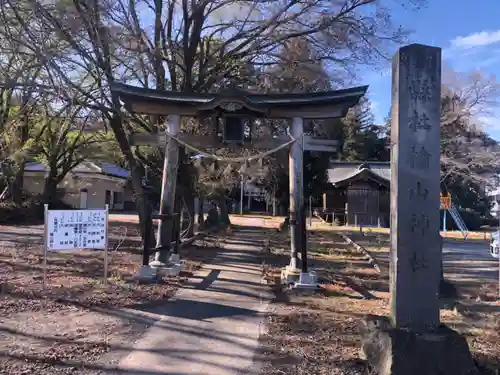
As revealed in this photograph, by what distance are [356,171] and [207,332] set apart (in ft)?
100

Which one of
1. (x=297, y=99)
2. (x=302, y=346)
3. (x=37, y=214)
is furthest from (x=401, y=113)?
(x=37, y=214)

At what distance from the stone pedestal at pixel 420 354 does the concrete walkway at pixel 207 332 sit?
1.32 m

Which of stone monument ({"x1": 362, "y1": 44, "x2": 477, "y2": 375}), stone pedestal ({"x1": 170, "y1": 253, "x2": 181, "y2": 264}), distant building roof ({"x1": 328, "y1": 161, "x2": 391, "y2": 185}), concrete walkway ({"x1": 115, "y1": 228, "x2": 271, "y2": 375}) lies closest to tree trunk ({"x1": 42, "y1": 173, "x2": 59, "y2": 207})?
distant building roof ({"x1": 328, "y1": 161, "x2": 391, "y2": 185})

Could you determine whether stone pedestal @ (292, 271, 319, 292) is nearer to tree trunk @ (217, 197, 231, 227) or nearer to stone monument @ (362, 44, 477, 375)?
stone monument @ (362, 44, 477, 375)

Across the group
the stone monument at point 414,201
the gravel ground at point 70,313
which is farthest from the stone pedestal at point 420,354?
the gravel ground at point 70,313

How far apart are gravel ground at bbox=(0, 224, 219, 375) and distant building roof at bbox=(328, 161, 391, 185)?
912 inches

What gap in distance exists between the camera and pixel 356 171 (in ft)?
117

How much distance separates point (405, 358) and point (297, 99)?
6.70 m

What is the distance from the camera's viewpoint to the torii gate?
34.0 ft

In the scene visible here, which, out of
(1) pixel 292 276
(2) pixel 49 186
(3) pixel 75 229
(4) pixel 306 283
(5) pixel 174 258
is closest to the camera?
(3) pixel 75 229

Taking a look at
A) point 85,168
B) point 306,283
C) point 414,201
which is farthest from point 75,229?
point 85,168

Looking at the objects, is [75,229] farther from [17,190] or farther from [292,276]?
[17,190]

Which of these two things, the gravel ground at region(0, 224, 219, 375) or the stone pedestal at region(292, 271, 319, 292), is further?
the stone pedestal at region(292, 271, 319, 292)

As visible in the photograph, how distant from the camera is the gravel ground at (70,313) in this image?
521cm
